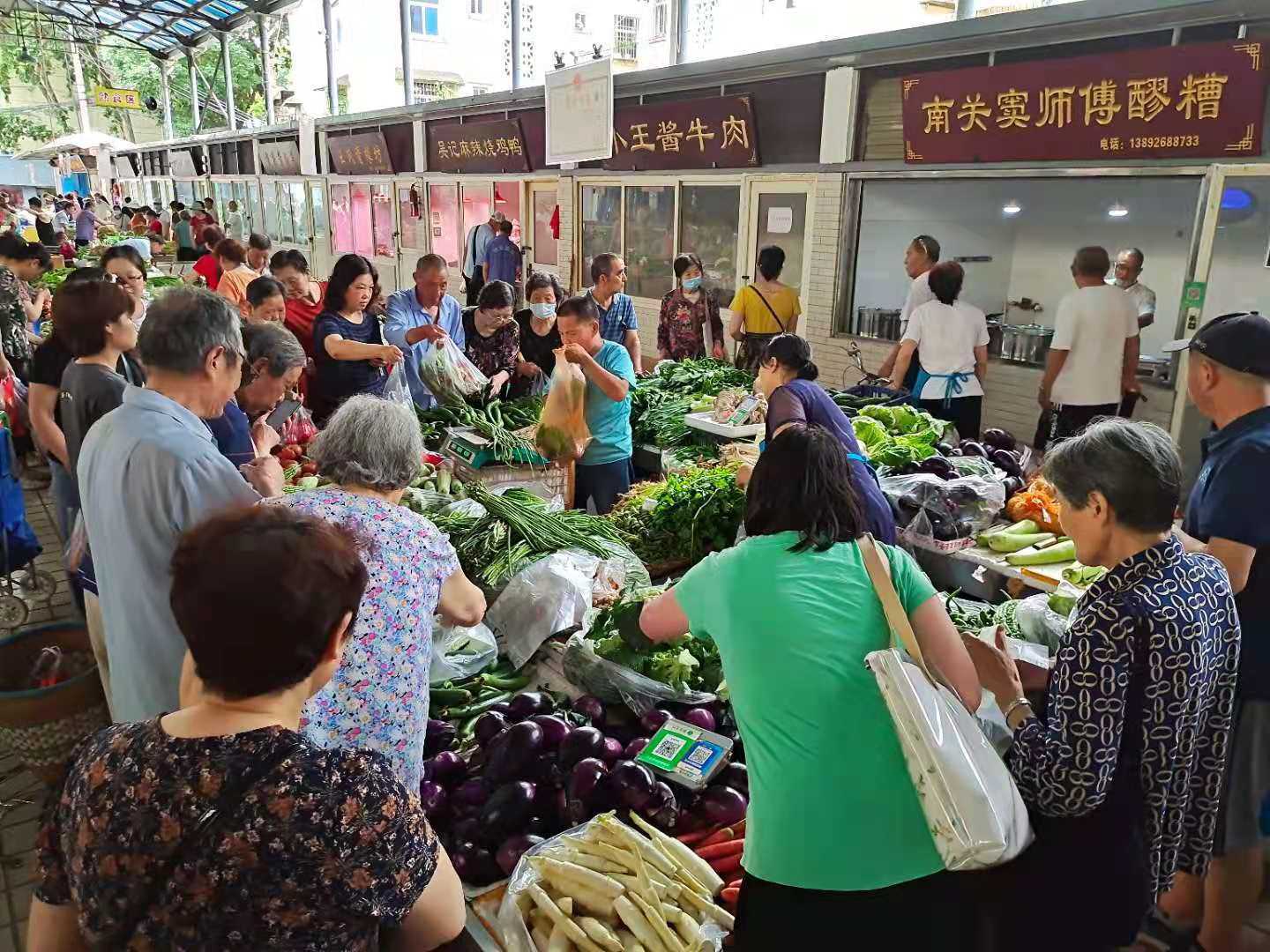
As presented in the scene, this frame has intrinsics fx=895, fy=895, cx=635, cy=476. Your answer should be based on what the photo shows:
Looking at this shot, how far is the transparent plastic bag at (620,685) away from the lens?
3004 millimetres

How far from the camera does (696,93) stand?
10.2 meters

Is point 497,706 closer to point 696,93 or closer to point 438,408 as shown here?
point 438,408

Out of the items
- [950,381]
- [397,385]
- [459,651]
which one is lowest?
[459,651]

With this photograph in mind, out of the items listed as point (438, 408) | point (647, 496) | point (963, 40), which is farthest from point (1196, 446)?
point (438, 408)

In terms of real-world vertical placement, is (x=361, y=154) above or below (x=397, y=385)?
above

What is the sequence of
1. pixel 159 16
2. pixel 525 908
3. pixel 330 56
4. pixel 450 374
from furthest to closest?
pixel 159 16 → pixel 330 56 → pixel 450 374 → pixel 525 908

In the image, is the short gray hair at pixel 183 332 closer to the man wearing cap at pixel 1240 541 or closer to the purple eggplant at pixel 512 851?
the purple eggplant at pixel 512 851

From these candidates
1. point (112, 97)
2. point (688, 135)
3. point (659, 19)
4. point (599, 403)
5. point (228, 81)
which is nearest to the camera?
point (599, 403)

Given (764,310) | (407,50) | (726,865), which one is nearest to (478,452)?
(726,865)

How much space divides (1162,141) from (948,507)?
379cm

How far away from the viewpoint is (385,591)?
7.00ft

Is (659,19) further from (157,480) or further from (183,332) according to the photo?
(157,480)

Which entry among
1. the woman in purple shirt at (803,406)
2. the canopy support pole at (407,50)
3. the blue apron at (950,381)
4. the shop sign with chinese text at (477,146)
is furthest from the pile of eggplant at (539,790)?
the canopy support pole at (407,50)

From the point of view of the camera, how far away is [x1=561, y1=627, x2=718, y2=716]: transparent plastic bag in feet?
9.86
